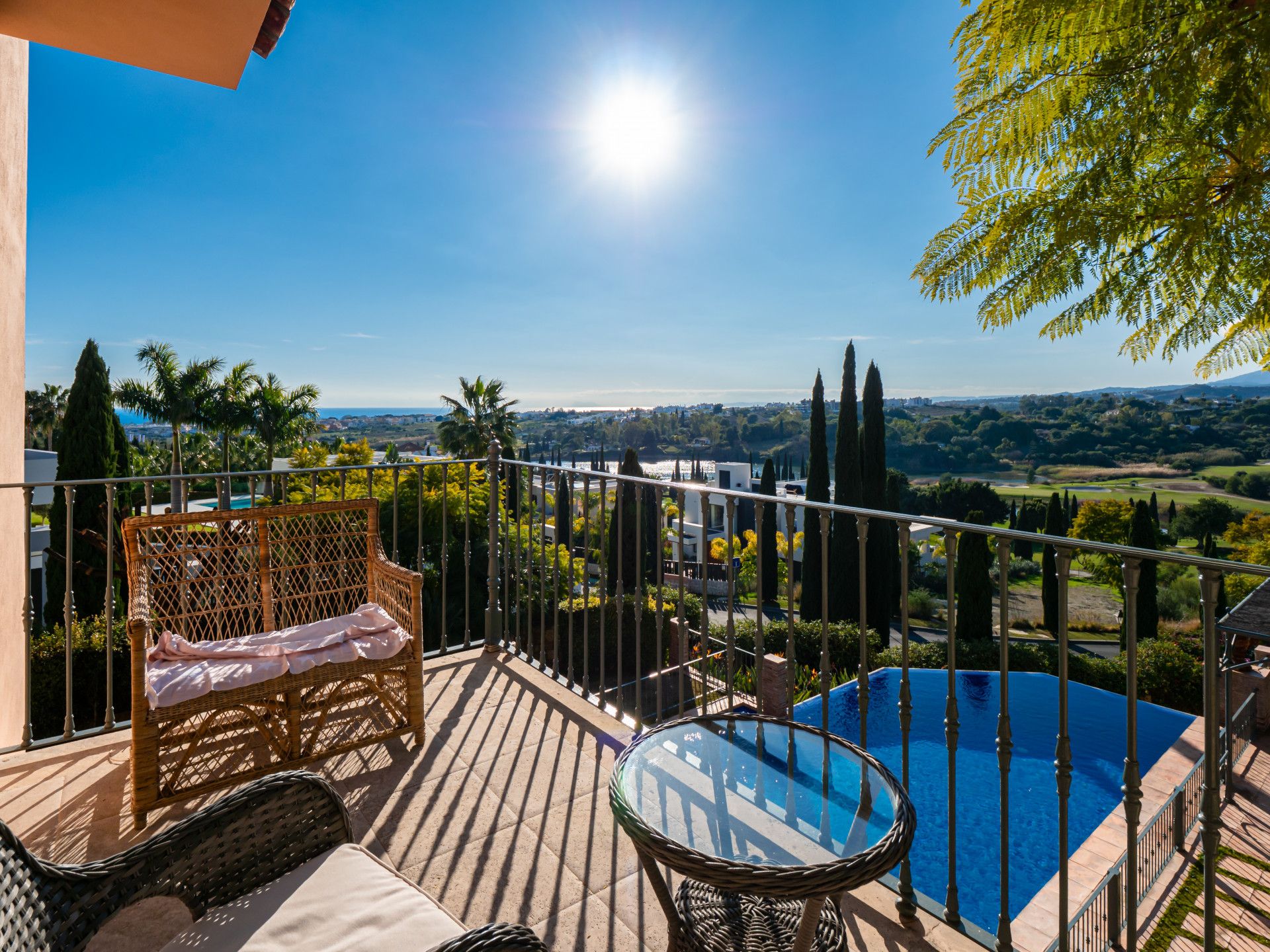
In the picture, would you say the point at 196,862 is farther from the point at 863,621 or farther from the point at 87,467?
the point at 87,467

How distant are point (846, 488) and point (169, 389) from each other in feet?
98.6

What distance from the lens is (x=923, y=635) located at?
85.3 feet

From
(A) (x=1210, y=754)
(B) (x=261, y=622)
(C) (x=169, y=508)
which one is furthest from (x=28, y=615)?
(C) (x=169, y=508)

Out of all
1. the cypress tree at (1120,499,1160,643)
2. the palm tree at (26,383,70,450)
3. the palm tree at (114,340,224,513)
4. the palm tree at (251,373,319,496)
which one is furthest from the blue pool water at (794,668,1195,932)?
the palm tree at (26,383,70,450)

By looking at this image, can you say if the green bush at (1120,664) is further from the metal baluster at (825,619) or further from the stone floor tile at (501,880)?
the stone floor tile at (501,880)

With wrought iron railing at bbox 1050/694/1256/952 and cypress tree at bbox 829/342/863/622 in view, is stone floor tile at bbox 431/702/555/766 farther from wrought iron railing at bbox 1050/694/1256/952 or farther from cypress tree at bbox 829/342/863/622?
cypress tree at bbox 829/342/863/622

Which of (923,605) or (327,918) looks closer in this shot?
(327,918)

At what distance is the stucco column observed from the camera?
12.5 ft

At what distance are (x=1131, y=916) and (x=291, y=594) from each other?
10.6ft

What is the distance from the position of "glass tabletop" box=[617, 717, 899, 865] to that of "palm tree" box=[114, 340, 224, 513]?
3600 centimetres

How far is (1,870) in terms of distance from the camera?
3.22 feet

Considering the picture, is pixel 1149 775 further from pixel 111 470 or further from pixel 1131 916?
pixel 111 470

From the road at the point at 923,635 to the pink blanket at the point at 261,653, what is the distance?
17.1 meters

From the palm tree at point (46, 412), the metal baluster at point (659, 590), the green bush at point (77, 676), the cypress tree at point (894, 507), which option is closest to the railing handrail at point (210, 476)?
the metal baluster at point (659, 590)
